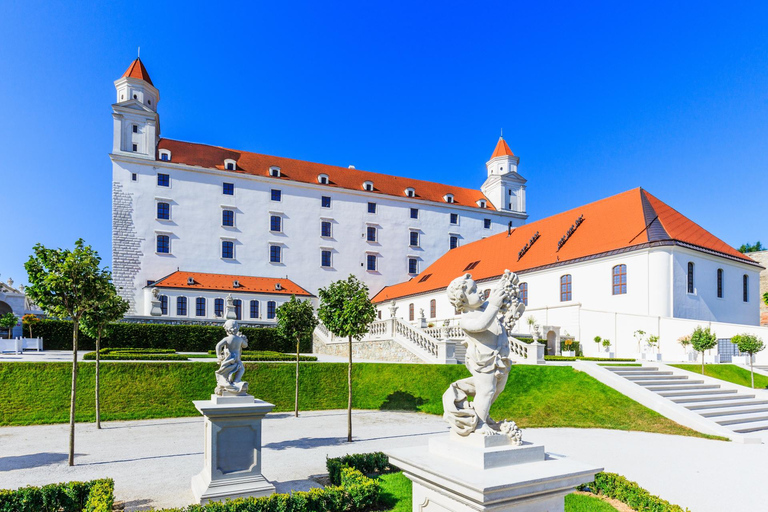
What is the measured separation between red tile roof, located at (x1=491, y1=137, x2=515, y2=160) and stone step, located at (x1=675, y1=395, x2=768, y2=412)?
44974mm

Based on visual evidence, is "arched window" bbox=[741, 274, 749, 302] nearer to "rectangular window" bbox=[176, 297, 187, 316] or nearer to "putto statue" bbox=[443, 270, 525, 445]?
"putto statue" bbox=[443, 270, 525, 445]

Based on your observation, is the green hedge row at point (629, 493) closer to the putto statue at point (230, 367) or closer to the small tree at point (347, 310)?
the putto statue at point (230, 367)

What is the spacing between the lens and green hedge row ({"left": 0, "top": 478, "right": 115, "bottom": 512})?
→ 6633 mm

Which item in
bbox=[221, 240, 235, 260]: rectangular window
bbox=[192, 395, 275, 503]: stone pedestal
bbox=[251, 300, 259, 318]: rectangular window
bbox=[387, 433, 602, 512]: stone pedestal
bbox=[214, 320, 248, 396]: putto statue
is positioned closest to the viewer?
bbox=[387, 433, 602, 512]: stone pedestal

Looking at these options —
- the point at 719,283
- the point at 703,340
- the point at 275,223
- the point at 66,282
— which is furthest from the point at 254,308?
the point at 719,283

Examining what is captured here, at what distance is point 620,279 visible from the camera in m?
30.2

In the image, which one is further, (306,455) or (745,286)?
(745,286)

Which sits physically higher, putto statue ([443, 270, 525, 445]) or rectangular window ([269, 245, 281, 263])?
rectangular window ([269, 245, 281, 263])

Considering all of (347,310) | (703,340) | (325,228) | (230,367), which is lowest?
(703,340)

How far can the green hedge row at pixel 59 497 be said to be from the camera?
A: 6633 mm

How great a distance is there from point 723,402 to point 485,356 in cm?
1726

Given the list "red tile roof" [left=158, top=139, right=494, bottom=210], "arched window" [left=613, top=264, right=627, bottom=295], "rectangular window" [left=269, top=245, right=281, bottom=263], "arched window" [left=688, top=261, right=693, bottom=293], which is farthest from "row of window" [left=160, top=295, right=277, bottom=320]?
"arched window" [left=688, top=261, right=693, bottom=293]

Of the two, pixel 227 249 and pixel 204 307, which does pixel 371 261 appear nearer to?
pixel 227 249

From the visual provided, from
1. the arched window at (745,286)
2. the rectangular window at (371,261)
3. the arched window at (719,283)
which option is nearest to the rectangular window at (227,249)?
the rectangular window at (371,261)
